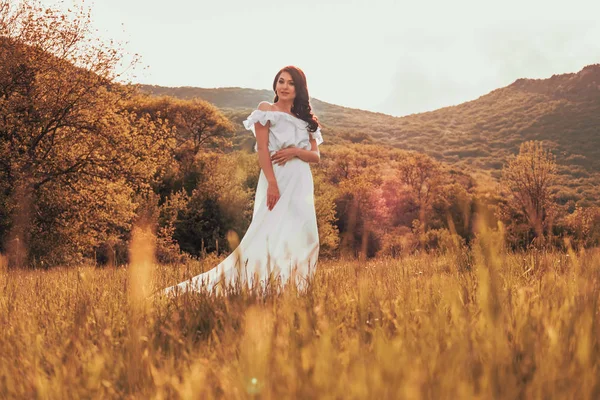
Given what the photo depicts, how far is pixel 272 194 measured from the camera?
5773 mm

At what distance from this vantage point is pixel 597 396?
154 cm

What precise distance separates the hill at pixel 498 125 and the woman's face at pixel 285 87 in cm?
6555

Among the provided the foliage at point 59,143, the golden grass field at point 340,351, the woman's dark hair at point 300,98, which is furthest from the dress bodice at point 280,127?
the foliage at point 59,143

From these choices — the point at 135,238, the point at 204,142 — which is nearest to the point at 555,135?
the point at 204,142

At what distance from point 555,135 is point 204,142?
262 ft

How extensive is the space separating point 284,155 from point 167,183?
38.1 meters

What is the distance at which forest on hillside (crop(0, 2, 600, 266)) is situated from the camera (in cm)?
1847

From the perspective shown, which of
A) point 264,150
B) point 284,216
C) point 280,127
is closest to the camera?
point 284,216

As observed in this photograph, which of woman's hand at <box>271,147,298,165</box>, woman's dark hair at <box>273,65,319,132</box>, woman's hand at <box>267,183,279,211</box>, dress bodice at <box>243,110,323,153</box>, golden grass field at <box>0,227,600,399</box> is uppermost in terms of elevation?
woman's dark hair at <box>273,65,319,132</box>

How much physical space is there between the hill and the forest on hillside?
1.44m

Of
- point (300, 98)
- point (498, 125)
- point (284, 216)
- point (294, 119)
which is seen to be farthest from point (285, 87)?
point (498, 125)

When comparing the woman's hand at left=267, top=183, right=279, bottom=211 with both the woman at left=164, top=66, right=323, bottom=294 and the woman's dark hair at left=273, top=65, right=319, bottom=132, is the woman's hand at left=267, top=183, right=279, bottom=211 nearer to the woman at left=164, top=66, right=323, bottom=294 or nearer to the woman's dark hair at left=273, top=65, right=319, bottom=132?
the woman at left=164, top=66, right=323, bottom=294

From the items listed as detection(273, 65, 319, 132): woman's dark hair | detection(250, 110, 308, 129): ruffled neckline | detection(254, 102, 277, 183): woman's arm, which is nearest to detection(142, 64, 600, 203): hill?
detection(273, 65, 319, 132): woman's dark hair

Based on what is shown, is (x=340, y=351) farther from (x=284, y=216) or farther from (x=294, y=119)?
(x=294, y=119)
